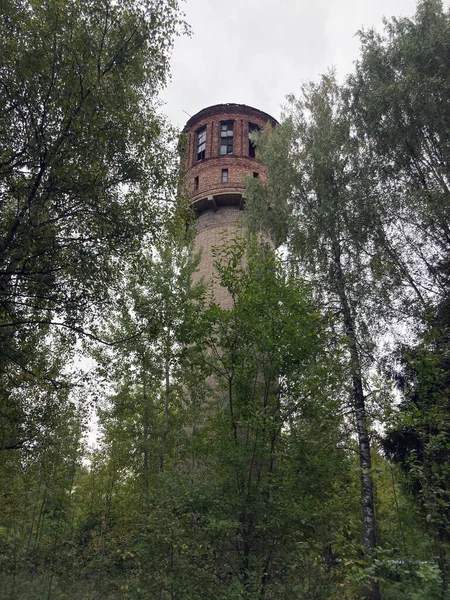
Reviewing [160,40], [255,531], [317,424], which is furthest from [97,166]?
[255,531]

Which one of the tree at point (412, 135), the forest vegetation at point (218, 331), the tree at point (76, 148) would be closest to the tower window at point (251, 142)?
the tree at point (412, 135)

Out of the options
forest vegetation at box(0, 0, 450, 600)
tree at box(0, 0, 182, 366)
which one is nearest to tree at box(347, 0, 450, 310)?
forest vegetation at box(0, 0, 450, 600)

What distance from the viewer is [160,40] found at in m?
7.41

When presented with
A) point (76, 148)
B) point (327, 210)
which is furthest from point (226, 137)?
point (76, 148)

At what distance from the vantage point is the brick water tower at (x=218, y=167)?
21.9m

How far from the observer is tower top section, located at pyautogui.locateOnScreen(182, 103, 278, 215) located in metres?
22.2

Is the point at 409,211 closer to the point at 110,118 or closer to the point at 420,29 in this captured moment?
the point at 420,29

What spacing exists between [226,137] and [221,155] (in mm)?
1834

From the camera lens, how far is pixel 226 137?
24.2 m

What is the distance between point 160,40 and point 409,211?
804cm

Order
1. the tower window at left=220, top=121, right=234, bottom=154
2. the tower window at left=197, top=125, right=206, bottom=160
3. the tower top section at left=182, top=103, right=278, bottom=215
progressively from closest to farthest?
the tower top section at left=182, top=103, right=278, bottom=215 < the tower window at left=220, top=121, right=234, bottom=154 < the tower window at left=197, top=125, right=206, bottom=160

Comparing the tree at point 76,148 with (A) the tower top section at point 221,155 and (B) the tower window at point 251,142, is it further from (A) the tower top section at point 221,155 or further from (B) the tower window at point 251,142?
(B) the tower window at point 251,142

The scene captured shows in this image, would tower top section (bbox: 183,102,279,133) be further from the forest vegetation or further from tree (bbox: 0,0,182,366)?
tree (bbox: 0,0,182,366)

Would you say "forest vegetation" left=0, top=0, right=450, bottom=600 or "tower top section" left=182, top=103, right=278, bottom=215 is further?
"tower top section" left=182, top=103, right=278, bottom=215
